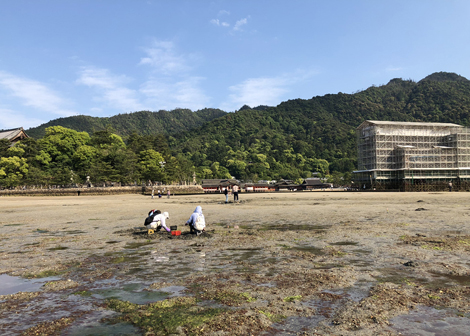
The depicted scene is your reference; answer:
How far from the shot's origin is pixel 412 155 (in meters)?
88.0

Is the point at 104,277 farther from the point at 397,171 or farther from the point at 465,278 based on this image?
the point at 397,171

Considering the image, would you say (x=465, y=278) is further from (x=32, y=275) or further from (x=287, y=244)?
(x=32, y=275)

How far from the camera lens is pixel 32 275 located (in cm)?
798

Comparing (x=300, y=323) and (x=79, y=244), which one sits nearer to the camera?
(x=300, y=323)

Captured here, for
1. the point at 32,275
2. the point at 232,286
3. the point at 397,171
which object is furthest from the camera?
the point at 397,171

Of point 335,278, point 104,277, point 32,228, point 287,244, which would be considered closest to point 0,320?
point 104,277

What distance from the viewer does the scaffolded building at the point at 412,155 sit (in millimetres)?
87000

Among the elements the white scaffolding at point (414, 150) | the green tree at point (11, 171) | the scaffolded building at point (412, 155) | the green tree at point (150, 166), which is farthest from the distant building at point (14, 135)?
the white scaffolding at point (414, 150)

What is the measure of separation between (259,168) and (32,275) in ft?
504

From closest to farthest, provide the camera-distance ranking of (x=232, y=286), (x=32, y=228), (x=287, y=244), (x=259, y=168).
Result: 1. (x=232, y=286)
2. (x=287, y=244)
3. (x=32, y=228)
4. (x=259, y=168)

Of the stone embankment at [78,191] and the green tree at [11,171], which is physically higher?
the green tree at [11,171]

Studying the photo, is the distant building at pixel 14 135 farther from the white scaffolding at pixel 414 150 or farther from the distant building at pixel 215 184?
the white scaffolding at pixel 414 150

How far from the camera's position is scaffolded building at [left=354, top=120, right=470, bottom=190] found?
87000 mm

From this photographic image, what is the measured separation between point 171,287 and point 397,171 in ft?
311
